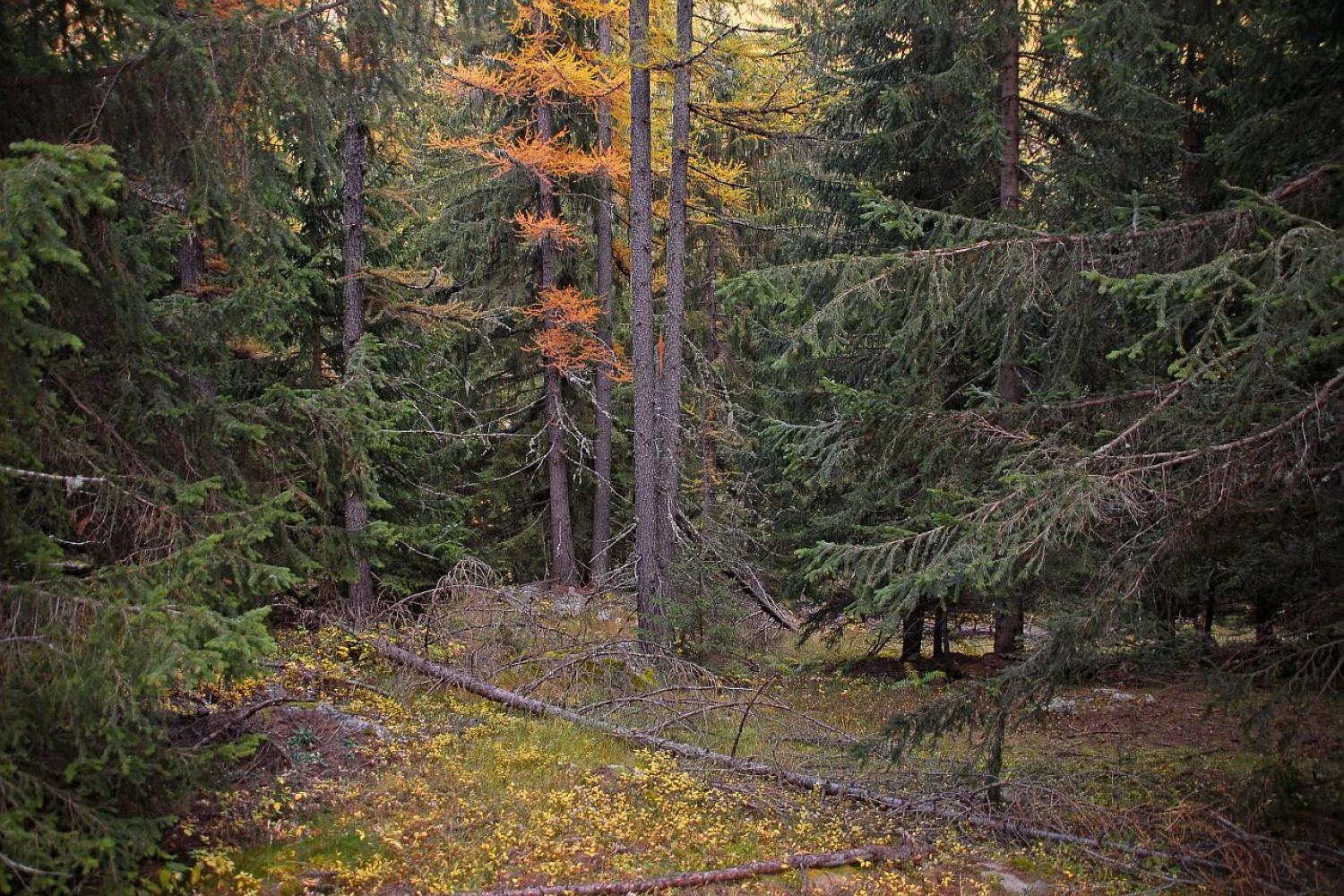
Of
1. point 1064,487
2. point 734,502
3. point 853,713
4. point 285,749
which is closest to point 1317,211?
point 1064,487

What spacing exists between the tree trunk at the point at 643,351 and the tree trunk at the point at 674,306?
31cm

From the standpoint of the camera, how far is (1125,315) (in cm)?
727

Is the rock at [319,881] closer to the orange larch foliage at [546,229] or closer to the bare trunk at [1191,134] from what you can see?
the bare trunk at [1191,134]

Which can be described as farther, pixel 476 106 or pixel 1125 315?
pixel 476 106

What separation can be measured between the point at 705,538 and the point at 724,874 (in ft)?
24.1

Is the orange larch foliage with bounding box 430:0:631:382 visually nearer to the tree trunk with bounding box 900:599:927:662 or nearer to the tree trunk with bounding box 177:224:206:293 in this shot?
the tree trunk with bounding box 177:224:206:293

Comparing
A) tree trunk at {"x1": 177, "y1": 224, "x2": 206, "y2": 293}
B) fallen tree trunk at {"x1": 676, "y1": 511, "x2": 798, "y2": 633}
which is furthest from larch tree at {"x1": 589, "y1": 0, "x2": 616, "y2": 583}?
tree trunk at {"x1": 177, "y1": 224, "x2": 206, "y2": 293}

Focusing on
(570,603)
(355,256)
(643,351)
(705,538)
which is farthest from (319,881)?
(570,603)

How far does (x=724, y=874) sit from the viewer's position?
5.93 meters

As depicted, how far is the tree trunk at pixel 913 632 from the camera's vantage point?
1360cm

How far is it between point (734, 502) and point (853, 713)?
602 cm

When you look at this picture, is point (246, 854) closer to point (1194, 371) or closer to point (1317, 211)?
point (1194, 371)

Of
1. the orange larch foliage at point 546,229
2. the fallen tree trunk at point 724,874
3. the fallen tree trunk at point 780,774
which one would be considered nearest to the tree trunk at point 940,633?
the fallen tree trunk at point 780,774

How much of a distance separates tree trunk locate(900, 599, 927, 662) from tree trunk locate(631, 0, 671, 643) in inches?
156
